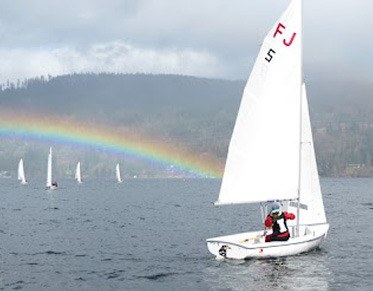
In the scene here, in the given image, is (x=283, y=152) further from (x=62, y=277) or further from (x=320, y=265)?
(x=62, y=277)

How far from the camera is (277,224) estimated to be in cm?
3538

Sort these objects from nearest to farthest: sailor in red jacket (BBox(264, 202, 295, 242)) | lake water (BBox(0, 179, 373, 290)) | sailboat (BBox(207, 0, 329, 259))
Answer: lake water (BBox(0, 179, 373, 290))
sailboat (BBox(207, 0, 329, 259))
sailor in red jacket (BBox(264, 202, 295, 242))

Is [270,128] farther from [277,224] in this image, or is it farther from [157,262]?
[157,262]

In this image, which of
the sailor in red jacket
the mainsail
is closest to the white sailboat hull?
the sailor in red jacket

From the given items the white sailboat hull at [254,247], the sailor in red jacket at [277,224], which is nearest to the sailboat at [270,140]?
the white sailboat hull at [254,247]

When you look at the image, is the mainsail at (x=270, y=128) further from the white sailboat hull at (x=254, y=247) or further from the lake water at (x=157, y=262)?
the lake water at (x=157, y=262)

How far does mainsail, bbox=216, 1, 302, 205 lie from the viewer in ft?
115

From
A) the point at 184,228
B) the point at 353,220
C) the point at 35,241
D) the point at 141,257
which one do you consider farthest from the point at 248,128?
the point at 353,220

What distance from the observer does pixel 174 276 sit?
114 feet

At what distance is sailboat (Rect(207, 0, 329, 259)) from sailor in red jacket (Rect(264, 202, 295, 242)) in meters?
0.52

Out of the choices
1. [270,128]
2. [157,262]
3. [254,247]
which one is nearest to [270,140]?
[270,128]

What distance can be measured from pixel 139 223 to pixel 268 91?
41.8m

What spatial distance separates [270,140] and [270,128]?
2.48ft

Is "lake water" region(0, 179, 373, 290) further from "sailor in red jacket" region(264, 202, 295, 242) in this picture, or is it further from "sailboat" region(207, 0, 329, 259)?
"sailor in red jacket" region(264, 202, 295, 242)
